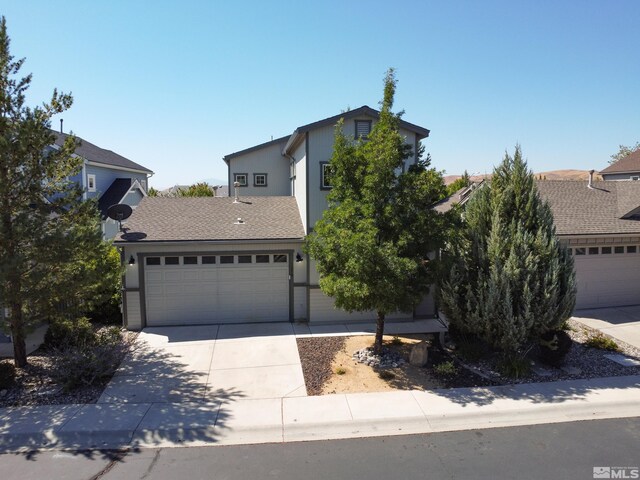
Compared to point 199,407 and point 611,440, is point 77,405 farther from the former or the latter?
point 611,440

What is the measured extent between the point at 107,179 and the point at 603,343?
86.5ft

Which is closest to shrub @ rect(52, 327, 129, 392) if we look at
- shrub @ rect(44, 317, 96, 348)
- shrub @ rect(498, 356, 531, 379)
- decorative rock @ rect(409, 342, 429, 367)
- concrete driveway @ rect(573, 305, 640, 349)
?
shrub @ rect(44, 317, 96, 348)

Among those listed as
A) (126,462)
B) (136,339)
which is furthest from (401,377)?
(136,339)

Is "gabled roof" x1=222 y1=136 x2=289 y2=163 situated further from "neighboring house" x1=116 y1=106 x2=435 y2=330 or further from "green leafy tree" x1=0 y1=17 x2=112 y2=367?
"green leafy tree" x1=0 y1=17 x2=112 y2=367

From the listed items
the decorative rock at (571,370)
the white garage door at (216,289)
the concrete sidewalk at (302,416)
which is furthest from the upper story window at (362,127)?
the decorative rock at (571,370)

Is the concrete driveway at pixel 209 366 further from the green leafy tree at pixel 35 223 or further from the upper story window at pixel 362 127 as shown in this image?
Answer: the upper story window at pixel 362 127

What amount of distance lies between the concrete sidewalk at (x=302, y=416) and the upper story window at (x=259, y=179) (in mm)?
16279

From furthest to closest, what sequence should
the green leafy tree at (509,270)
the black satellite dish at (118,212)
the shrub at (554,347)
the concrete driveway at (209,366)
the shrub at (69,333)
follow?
the black satellite dish at (118,212), the shrub at (69,333), the shrub at (554,347), the green leafy tree at (509,270), the concrete driveway at (209,366)

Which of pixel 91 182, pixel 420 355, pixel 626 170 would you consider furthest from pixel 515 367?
pixel 626 170

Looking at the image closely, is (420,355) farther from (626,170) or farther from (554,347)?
(626,170)

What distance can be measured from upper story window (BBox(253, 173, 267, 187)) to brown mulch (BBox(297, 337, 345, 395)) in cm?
1318

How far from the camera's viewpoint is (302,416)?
7.57 meters

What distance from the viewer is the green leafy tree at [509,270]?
9273mm

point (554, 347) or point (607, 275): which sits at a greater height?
point (607, 275)
